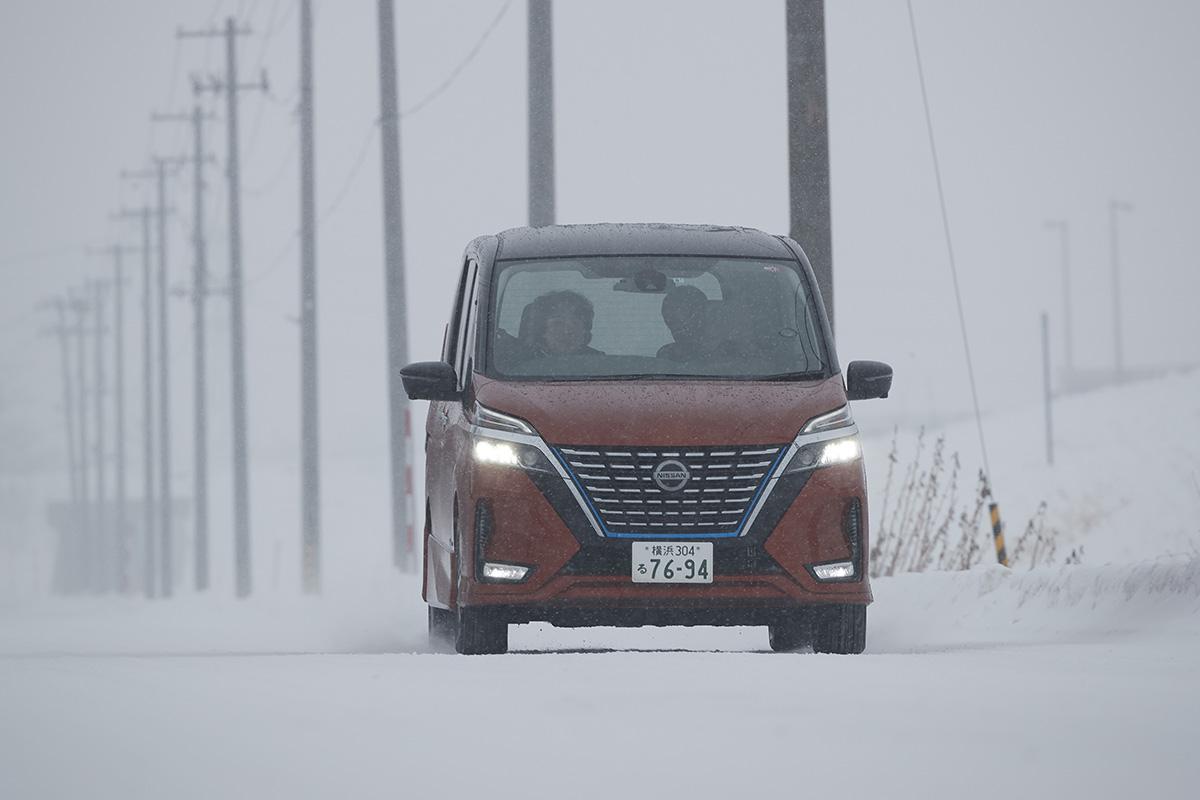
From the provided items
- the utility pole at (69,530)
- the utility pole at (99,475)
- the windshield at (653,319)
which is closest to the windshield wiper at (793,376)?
the windshield at (653,319)

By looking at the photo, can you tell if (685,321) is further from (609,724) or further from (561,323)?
(609,724)

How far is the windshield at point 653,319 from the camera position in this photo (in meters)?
9.54

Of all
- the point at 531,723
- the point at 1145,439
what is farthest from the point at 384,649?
the point at 1145,439

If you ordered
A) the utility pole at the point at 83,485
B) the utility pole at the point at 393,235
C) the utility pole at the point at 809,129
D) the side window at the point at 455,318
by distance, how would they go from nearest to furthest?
the side window at the point at 455,318 → the utility pole at the point at 809,129 → the utility pole at the point at 393,235 → the utility pole at the point at 83,485

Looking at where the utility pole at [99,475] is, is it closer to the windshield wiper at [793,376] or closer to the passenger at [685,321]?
the passenger at [685,321]

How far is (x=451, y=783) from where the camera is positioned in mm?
5453

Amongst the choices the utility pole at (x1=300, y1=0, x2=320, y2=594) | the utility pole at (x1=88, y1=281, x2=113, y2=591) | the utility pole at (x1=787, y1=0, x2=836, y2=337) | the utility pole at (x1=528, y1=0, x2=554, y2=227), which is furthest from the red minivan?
the utility pole at (x1=88, y1=281, x2=113, y2=591)

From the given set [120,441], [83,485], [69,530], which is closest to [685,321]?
[120,441]

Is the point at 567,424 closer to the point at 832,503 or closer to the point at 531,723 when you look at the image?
the point at 832,503

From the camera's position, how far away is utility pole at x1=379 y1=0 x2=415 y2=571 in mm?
30172

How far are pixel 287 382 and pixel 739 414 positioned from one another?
187 meters

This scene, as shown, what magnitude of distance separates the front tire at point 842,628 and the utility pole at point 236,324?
34161 mm

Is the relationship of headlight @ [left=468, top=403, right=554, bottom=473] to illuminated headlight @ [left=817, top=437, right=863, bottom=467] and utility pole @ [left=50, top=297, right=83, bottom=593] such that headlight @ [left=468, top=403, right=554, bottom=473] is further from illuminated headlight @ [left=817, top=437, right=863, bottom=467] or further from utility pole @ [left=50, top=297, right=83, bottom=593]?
utility pole @ [left=50, top=297, right=83, bottom=593]

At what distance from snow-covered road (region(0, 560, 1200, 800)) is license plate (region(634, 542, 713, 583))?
57 cm
